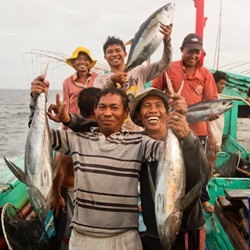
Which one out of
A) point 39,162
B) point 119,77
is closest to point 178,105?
point 39,162

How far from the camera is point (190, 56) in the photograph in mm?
4035

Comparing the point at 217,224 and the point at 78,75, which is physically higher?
the point at 78,75

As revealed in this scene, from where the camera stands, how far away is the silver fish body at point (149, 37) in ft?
9.68

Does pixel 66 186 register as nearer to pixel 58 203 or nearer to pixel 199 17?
pixel 58 203

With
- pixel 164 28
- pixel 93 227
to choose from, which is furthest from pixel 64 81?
pixel 93 227

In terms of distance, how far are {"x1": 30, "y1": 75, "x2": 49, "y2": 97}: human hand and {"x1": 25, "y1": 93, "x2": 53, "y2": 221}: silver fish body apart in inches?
1.4

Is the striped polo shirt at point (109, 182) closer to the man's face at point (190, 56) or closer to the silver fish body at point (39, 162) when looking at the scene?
the silver fish body at point (39, 162)

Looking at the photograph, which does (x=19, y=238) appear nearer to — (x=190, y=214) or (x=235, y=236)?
(x=190, y=214)

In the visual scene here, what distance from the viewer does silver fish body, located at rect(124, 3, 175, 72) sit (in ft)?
9.68

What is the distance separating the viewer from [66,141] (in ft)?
7.57

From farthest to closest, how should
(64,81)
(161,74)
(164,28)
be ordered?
(64,81) < (161,74) < (164,28)

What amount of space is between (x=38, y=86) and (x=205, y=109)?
214cm

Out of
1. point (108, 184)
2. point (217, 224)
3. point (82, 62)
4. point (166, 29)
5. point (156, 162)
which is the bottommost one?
point (217, 224)

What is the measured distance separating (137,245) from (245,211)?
90cm
